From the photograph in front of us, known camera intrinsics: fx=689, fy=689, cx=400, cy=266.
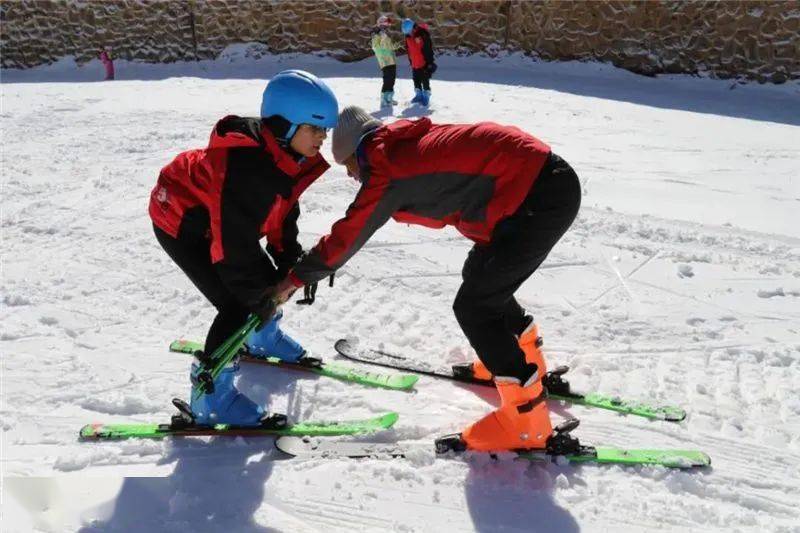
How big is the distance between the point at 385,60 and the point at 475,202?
29.2 ft

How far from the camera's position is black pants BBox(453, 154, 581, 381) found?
2984 mm

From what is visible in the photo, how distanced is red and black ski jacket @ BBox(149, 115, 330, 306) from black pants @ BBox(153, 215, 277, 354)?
0.04m

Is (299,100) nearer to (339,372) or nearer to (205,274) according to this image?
(205,274)

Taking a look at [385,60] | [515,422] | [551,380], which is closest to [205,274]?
[515,422]

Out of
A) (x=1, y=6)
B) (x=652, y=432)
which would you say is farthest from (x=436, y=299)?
(x=1, y=6)

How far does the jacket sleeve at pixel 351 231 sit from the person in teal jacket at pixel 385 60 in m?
8.86

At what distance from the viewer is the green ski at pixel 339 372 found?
394 centimetres

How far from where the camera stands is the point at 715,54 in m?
12.8

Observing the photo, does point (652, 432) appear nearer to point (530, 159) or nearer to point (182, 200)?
point (530, 159)

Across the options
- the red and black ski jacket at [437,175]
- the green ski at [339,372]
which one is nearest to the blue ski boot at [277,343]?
the green ski at [339,372]

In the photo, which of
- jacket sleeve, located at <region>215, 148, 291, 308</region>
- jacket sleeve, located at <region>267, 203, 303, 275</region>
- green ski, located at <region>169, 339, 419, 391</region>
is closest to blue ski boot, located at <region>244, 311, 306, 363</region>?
green ski, located at <region>169, 339, 419, 391</region>

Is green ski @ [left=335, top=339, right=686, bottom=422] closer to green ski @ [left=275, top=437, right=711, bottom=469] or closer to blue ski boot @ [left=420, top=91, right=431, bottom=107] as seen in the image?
green ski @ [left=275, top=437, right=711, bottom=469]

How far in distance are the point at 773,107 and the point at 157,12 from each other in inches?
540

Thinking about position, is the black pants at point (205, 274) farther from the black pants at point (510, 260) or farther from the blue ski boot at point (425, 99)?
the blue ski boot at point (425, 99)
